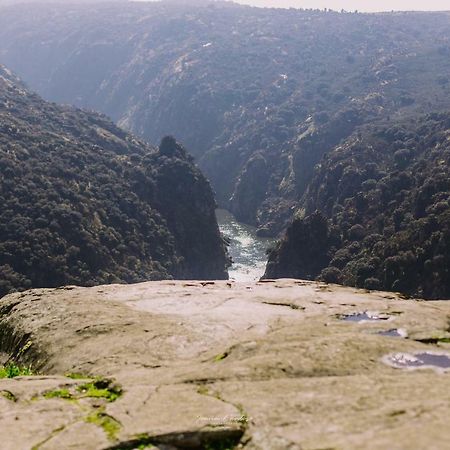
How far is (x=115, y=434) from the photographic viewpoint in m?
10.6

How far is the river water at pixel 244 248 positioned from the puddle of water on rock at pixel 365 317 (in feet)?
295

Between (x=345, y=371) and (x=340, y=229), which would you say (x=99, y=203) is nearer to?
(x=340, y=229)

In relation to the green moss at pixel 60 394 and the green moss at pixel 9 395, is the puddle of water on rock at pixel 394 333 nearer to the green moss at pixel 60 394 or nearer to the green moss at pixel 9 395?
the green moss at pixel 60 394

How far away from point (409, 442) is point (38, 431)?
6810mm

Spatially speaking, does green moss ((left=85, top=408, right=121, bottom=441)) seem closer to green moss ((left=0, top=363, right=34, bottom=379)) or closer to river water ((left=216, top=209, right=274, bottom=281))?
green moss ((left=0, top=363, right=34, bottom=379))

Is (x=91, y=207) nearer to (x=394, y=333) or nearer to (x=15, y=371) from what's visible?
(x=15, y=371)

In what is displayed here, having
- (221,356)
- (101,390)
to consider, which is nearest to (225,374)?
(221,356)

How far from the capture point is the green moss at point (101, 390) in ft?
41.9

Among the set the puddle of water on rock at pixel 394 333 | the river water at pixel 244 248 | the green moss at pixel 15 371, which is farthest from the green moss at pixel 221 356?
the river water at pixel 244 248

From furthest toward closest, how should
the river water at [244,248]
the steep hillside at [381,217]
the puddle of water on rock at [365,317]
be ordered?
the river water at [244,248] → the steep hillside at [381,217] → the puddle of water on rock at [365,317]

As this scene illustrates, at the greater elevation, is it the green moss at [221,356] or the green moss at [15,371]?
the green moss at [221,356]

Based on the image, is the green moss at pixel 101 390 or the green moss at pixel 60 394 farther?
the green moss at pixel 60 394

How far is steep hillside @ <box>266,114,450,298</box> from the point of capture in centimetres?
7219

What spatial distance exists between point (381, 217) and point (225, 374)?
8705cm
